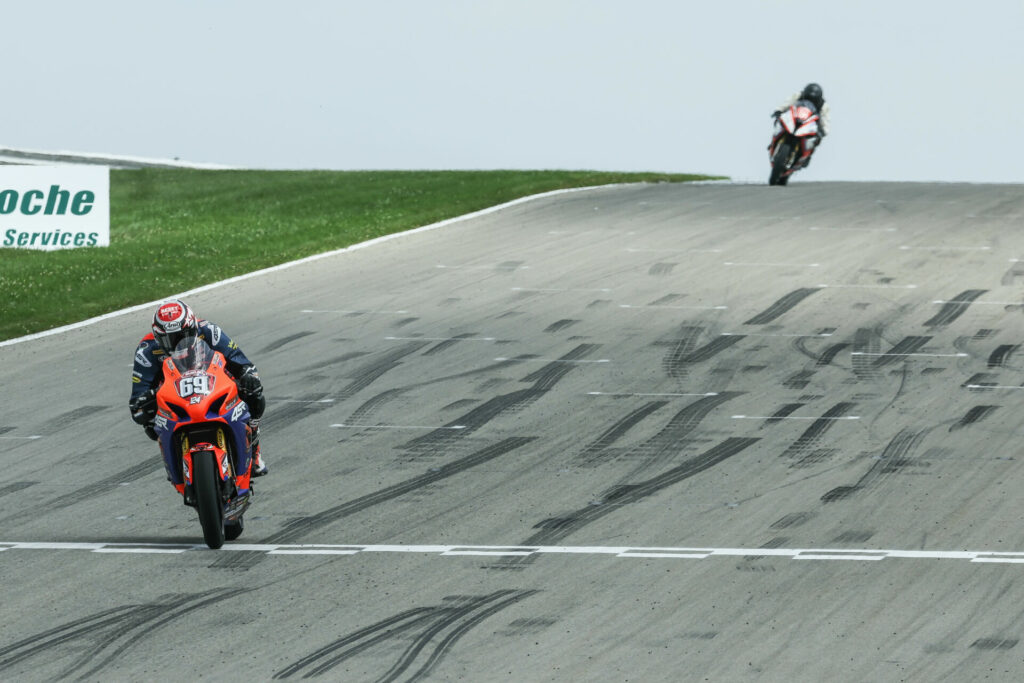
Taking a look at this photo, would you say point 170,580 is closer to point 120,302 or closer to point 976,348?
point 976,348

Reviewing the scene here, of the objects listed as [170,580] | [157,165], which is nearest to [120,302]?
[170,580]

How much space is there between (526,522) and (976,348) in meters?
7.70

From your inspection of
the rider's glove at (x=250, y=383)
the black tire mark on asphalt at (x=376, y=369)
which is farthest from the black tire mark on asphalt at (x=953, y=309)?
the rider's glove at (x=250, y=383)

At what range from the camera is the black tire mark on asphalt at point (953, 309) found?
704 inches

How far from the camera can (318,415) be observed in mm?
14086

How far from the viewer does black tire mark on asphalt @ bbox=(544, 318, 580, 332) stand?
17.8m

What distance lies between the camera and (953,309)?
18625mm

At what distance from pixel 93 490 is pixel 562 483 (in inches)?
134

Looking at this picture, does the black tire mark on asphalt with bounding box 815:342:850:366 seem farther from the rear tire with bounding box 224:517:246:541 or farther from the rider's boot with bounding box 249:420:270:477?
the rear tire with bounding box 224:517:246:541

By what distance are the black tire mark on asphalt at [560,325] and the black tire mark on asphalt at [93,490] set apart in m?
5.91

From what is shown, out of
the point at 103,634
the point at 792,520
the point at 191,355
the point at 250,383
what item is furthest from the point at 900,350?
the point at 103,634

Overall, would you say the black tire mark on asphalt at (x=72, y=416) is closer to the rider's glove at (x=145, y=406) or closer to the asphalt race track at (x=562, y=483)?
the asphalt race track at (x=562, y=483)

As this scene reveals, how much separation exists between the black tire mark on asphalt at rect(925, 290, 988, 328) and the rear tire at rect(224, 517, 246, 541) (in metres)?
9.81

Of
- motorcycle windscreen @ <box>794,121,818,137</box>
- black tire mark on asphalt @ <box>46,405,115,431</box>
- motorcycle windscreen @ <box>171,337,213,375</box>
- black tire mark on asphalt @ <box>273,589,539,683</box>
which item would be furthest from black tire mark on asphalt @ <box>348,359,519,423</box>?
motorcycle windscreen @ <box>794,121,818,137</box>
